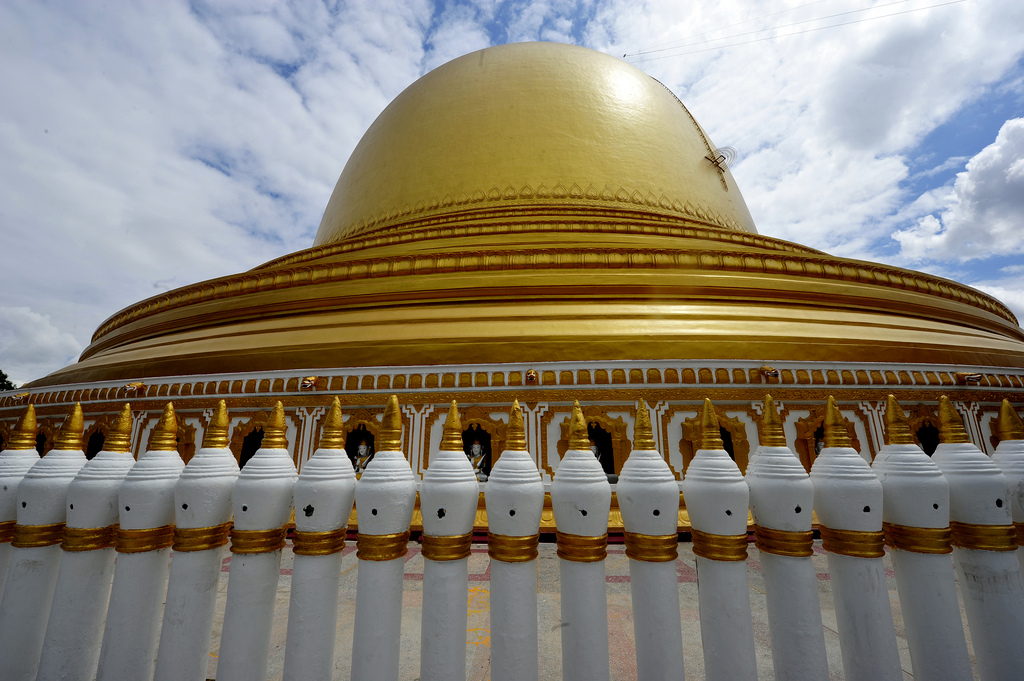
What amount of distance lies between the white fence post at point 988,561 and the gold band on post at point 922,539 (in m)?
0.13

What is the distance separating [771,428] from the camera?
2.01m

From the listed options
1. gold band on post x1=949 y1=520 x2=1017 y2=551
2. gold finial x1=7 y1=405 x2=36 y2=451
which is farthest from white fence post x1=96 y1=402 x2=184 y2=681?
gold band on post x1=949 y1=520 x2=1017 y2=551

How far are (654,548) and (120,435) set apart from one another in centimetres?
253

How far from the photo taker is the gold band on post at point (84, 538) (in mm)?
2123

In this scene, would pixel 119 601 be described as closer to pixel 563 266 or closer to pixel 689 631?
pixel 689 631

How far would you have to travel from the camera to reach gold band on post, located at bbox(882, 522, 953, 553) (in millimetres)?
1833

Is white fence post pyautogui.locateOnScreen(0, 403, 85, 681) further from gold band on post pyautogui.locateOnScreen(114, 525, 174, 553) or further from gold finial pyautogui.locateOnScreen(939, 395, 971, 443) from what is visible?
gold finial pyautogui.locateOnScreen(939, 395, 971, 443)

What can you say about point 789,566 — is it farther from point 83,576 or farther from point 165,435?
point 83,576

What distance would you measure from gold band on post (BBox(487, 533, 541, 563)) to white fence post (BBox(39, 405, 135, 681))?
5.83 ft

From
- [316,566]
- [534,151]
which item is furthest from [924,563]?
[534,151]

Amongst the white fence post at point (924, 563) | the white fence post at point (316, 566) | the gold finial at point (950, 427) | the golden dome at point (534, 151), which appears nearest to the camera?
the white fence post at point (924, 563)

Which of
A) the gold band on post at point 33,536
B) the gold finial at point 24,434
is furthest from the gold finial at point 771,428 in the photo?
the gold finial at point 24,434

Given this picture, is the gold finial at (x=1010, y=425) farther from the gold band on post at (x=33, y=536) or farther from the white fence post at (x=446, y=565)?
the gold band on post at (x=33, y=536)

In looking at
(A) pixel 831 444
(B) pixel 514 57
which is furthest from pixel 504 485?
(B) pixel 514 57
